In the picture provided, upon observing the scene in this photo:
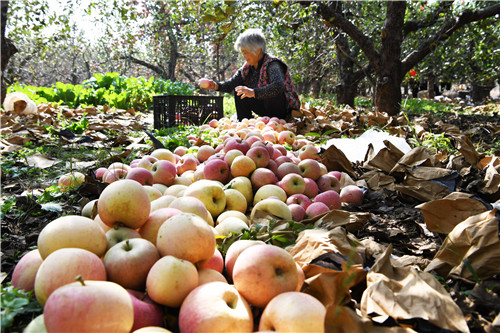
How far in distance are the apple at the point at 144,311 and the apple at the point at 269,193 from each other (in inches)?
53.5

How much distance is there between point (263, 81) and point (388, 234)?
15.1 feet

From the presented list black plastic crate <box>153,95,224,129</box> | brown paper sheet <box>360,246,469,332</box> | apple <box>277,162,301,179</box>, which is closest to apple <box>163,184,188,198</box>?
apple <box>277,162,301,179</box>

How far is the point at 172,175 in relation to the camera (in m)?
2.62

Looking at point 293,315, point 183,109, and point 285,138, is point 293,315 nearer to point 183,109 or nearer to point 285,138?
point 285,138

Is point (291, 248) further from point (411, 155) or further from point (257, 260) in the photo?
point (411, 155)

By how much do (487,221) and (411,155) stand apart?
1484 mm

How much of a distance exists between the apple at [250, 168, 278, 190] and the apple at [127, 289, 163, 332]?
157cm

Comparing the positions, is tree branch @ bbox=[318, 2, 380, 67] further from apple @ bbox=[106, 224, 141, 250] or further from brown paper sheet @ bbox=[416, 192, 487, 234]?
apple @ bbox=[106, 224, 141, 250]

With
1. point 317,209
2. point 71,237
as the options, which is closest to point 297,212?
point 317,209

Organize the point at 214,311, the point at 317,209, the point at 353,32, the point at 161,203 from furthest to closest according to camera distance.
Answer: the point at 353,32, the point at 317,209, the point at 161,203, the point at 214,311

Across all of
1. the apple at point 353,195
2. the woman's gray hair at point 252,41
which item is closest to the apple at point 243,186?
the apple at point 353,195

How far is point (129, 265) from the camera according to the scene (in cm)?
123

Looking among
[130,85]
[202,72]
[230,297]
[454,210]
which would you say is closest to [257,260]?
[230,297]

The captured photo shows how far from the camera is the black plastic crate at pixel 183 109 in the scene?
636 cm
